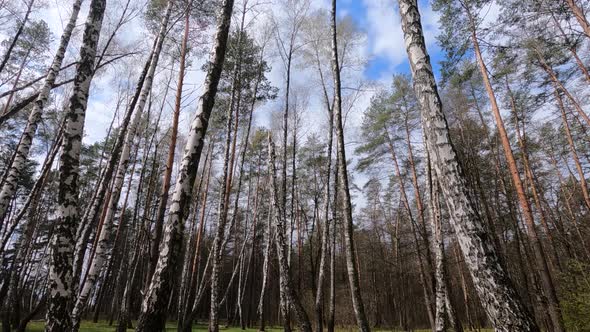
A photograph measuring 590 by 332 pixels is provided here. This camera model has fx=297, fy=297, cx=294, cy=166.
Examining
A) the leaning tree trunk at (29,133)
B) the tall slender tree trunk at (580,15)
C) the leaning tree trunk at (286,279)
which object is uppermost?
the tall slender tree trunk at (580,15)

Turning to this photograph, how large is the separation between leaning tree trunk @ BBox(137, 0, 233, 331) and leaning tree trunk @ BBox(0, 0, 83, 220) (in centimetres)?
454

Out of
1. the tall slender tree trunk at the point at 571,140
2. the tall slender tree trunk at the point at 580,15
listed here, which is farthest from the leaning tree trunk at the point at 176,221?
the tall slender tree trunk at the point at 571,140

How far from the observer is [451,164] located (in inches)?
137

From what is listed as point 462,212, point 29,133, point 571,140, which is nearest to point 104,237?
point 29,133

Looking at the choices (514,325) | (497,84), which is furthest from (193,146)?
(497,84)

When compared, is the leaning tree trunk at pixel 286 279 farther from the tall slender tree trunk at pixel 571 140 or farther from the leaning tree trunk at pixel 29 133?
the tall slender tree trunk at pixel 571 140

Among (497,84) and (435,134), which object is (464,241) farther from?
(497,84)

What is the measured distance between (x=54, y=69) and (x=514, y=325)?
31.6 feet

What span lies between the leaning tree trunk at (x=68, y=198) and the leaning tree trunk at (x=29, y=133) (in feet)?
9.16

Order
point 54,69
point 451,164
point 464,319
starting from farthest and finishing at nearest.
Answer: point 464,319
point 54,69
point 451,164

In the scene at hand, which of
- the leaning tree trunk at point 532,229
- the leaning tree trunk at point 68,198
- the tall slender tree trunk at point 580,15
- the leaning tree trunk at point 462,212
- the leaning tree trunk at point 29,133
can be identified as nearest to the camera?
the leaning tree trunk at point 462,212

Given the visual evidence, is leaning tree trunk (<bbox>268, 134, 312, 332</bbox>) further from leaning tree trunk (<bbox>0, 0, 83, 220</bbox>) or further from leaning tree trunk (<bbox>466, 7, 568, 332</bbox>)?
leaning tree trunk (<bbox>466, 7, 568, 332</bbox>)

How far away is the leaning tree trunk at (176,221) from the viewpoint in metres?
3.38

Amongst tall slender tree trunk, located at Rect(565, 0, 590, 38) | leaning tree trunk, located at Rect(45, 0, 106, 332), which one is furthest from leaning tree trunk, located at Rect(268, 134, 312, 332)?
tall slender tree trunk, located at Rect(565, 0, 590, 38)
